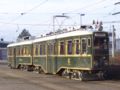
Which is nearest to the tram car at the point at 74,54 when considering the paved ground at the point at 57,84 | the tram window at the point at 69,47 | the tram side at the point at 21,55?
the tram window at the point at 69,47

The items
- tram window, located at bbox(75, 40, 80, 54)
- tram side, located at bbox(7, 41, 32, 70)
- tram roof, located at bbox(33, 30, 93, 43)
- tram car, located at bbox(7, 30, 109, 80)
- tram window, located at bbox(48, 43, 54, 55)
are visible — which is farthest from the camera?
tram side, located at bbox(7, 41, 32, 70)

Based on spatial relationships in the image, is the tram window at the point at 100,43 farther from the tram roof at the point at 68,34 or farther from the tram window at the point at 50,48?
the tram window at the point at 50,48

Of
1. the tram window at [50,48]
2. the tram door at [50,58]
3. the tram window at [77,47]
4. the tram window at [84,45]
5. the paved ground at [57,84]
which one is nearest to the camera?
the paved ground at [57,84]

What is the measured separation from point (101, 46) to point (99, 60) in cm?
93

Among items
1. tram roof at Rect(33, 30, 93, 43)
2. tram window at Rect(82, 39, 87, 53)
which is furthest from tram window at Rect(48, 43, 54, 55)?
tram window at Rect(82, 39, 87, 53)

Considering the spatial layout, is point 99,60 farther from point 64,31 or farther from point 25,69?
point 25,69

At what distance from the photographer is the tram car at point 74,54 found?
90.0 ft

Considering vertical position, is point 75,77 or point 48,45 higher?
point 48,45

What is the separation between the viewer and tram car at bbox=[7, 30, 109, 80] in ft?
90.0

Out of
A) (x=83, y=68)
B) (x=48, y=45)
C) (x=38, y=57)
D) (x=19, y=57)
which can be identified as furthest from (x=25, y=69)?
(x=83, y=68)

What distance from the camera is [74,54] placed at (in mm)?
29094

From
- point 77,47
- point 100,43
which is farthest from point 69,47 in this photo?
point 100,43

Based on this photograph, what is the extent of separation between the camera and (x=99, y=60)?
27.5 m

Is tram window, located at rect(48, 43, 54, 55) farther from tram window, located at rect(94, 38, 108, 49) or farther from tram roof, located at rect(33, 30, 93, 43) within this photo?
tram window, located at rect(94, 38, 108, 49)
